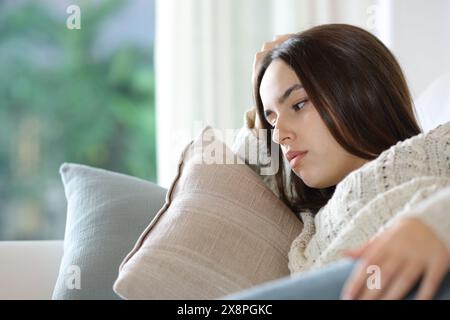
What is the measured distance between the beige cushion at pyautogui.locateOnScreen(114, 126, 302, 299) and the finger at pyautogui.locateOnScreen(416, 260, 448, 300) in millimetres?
464

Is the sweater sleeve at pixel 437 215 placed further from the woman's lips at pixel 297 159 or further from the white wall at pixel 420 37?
the white wall at pixel 420 37

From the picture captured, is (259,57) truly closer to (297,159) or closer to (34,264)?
(297,159)

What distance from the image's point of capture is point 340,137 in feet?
4.29

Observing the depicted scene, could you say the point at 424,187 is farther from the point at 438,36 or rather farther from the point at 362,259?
the point at 438,36

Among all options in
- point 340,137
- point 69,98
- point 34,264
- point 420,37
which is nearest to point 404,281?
point 340,137

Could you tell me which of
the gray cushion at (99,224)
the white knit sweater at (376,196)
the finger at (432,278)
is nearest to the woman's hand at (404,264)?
the finger at (432,278)

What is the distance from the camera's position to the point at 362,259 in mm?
710

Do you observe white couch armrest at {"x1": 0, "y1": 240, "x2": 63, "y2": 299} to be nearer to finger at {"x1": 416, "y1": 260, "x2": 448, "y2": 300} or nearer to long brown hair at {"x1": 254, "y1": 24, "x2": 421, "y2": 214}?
long brown hair at {"x1": 254, "y1": 24, "x2": 421, "y2": 214}

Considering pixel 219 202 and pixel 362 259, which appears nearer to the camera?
pixel 362 259

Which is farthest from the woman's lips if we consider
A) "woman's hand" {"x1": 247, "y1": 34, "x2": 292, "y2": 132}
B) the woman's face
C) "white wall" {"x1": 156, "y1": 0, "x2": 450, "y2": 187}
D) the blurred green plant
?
the blurred green plant

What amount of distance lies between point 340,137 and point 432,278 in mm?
657

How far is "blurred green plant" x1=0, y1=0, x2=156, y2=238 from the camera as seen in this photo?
3815 mm
